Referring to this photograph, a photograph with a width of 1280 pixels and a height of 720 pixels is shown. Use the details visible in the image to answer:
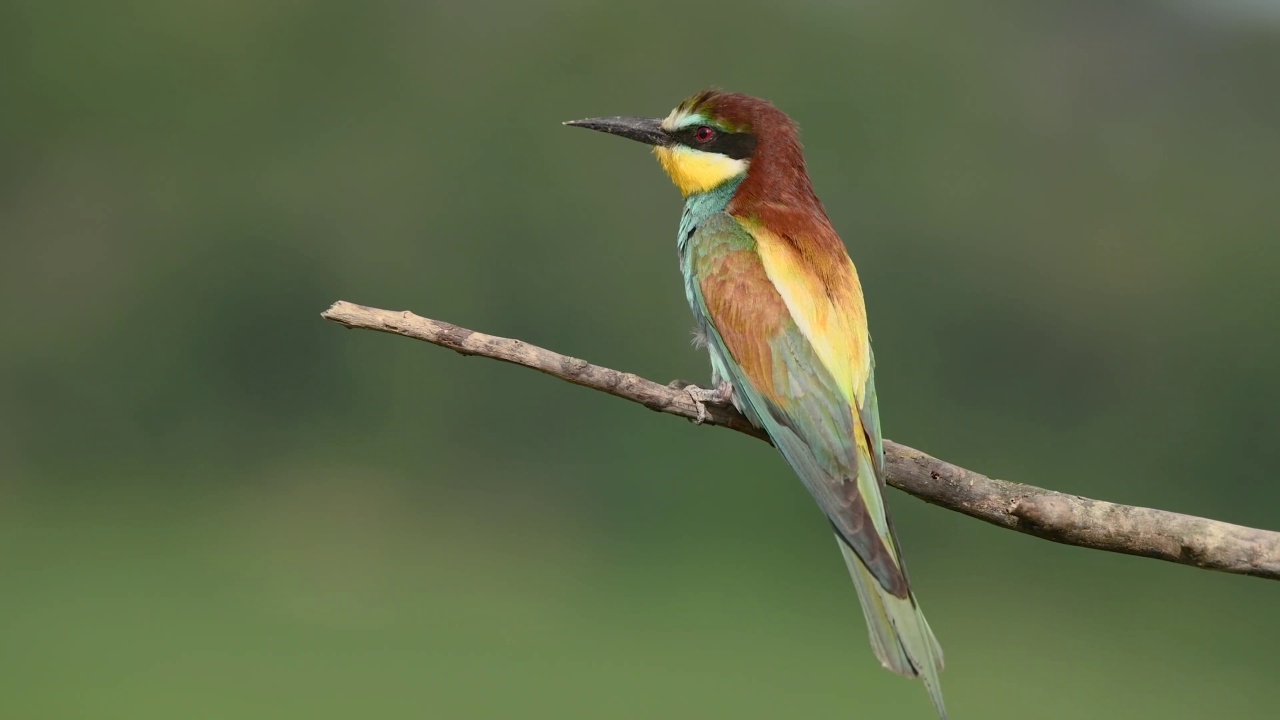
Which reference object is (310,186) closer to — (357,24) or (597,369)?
(357,24)

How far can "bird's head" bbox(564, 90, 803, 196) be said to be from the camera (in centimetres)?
234

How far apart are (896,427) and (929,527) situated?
894 millimetres

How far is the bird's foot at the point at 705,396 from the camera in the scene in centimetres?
198

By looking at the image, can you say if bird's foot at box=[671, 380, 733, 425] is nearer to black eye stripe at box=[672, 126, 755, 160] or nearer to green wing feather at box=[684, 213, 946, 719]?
green wing feather at box=[684, 213, 946, 719]

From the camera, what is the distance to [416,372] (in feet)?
27.6

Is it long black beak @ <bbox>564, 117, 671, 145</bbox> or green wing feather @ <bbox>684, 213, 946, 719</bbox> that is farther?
long black beak @ <bbox>564, 117, 671, 145</bbox>

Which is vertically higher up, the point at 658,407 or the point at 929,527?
the point at 929,527

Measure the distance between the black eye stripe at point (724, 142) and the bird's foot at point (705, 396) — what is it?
46cm

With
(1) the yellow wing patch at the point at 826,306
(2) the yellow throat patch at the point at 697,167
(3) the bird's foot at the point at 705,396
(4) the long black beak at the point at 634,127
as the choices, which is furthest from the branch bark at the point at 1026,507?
(4) the long black beak at the point at 634,127

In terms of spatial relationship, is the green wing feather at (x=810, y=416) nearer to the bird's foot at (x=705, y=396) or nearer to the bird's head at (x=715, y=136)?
the bird's foot at (x=705, y=396)

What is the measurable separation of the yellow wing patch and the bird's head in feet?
0.82

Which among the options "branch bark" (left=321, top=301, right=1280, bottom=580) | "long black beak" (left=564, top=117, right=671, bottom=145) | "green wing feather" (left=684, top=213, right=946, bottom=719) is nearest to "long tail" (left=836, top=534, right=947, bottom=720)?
"green wing feather" (left=684, top=213, right=946, bottom=719)

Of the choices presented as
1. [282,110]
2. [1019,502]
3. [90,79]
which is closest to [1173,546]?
[1019,502]

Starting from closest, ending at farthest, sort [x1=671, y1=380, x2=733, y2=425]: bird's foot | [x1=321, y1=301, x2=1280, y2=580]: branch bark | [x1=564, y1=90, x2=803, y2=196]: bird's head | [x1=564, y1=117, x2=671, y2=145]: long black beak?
[x1=321, y1=301, x2=1280, y2=580]: branch bark
[x1=671, y1=380, x2=733, y2=425]: bird's foot
[x1=564, y1=90, x2=803, y2=196]: bird's head
[x1=564, y1=117, x2=671, y2=145]: long black beak
